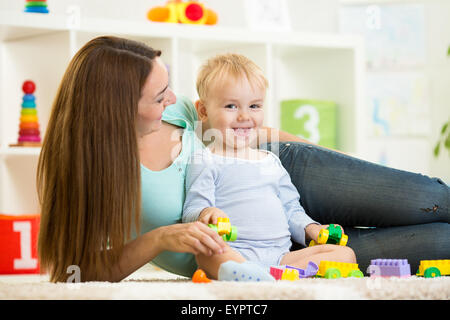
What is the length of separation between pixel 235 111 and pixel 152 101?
24cm

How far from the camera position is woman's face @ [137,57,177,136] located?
1286 millimetres

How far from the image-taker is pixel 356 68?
3014mm

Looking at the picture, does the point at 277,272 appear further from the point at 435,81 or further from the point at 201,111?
the point at 435,81

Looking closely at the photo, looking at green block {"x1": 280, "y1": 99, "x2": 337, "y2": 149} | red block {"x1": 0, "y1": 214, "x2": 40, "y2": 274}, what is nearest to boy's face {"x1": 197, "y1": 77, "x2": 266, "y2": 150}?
red block {"x1": 0, "y1": 214, "x2": 40, "y2": 274}

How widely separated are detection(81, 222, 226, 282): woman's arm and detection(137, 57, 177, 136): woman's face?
216 millimetres

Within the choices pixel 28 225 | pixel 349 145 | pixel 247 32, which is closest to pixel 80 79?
pixel 28 225

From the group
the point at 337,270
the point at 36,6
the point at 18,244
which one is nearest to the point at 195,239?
the point at 337,270

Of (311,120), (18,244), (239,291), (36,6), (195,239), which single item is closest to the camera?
(239,291)

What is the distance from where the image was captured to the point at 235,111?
1.46 meters

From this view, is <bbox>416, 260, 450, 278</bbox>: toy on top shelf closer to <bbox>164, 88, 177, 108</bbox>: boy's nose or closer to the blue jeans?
the blue jeans

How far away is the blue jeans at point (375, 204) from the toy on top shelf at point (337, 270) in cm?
21

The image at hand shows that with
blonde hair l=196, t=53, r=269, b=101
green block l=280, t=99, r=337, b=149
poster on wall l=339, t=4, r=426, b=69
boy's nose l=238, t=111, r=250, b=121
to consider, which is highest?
poster on wall l=339, t=4, r=426, b=69

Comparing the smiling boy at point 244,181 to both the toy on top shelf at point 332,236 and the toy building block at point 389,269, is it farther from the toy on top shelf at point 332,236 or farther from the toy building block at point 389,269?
the toy building block at point 389,269
